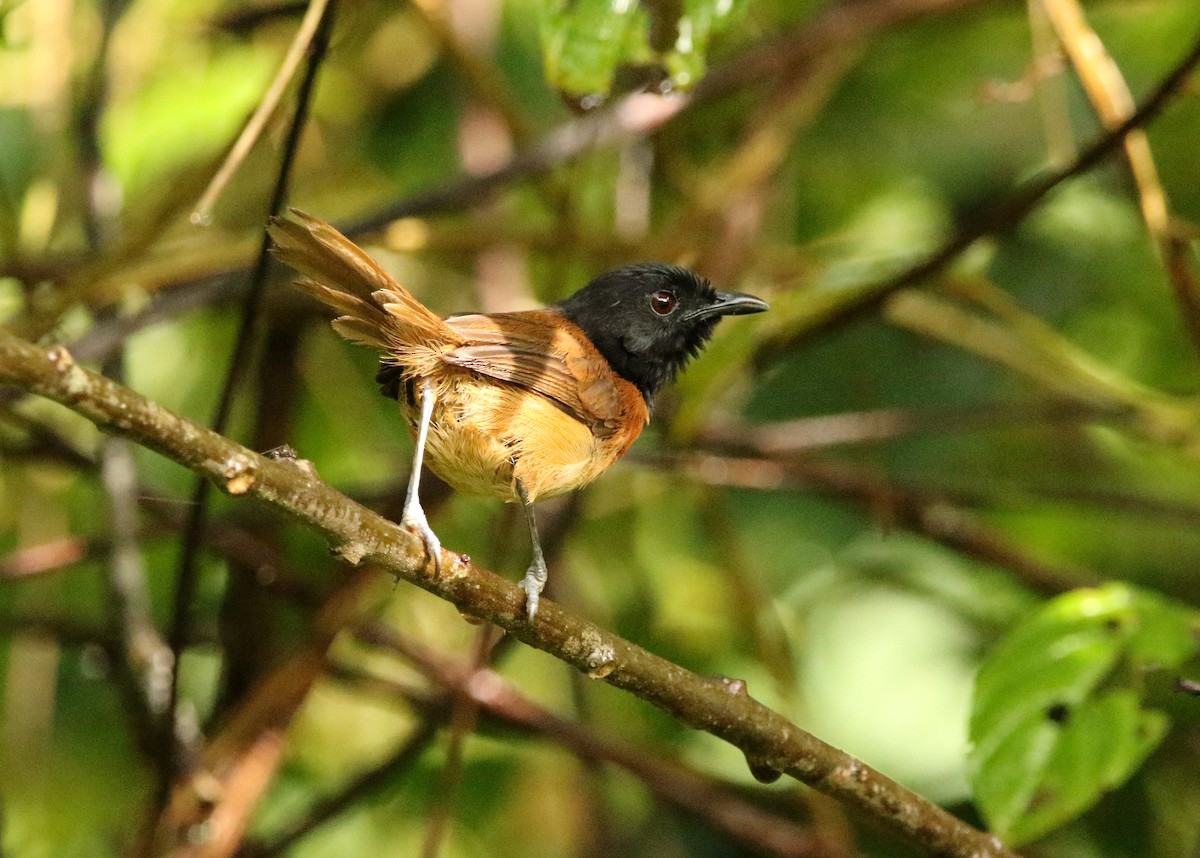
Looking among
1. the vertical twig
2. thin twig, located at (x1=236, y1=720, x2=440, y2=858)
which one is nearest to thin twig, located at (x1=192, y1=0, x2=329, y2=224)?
the vertical twig

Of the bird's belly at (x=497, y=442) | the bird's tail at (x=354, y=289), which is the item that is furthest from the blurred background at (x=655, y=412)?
the bird's tail at (x=354, y=289)

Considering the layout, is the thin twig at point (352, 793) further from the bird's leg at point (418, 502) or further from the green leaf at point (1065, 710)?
the green leaf at point (1065, 710)

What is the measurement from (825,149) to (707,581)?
1751mm

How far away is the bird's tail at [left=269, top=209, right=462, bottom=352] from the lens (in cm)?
216

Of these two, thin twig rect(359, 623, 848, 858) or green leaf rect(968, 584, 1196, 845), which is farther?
thin twig rect(359, 623, 848, 858)

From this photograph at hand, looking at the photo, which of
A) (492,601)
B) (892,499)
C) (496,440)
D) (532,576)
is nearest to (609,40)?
(496,440)

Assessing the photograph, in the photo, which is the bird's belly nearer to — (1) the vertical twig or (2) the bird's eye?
(1) the vertical twig

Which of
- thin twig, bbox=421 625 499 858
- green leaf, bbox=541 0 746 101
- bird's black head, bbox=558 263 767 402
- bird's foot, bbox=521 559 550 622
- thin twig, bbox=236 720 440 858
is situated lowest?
thin twig, bbox=236 720 440 858

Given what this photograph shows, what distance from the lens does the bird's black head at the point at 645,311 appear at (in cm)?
333

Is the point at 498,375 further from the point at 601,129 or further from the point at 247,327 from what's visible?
the point at 601,129

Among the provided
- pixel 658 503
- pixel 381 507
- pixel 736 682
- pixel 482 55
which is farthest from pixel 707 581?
pixel 736 682

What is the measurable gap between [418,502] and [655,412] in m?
2.12

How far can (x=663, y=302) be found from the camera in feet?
11.1

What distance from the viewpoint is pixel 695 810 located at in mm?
3619
